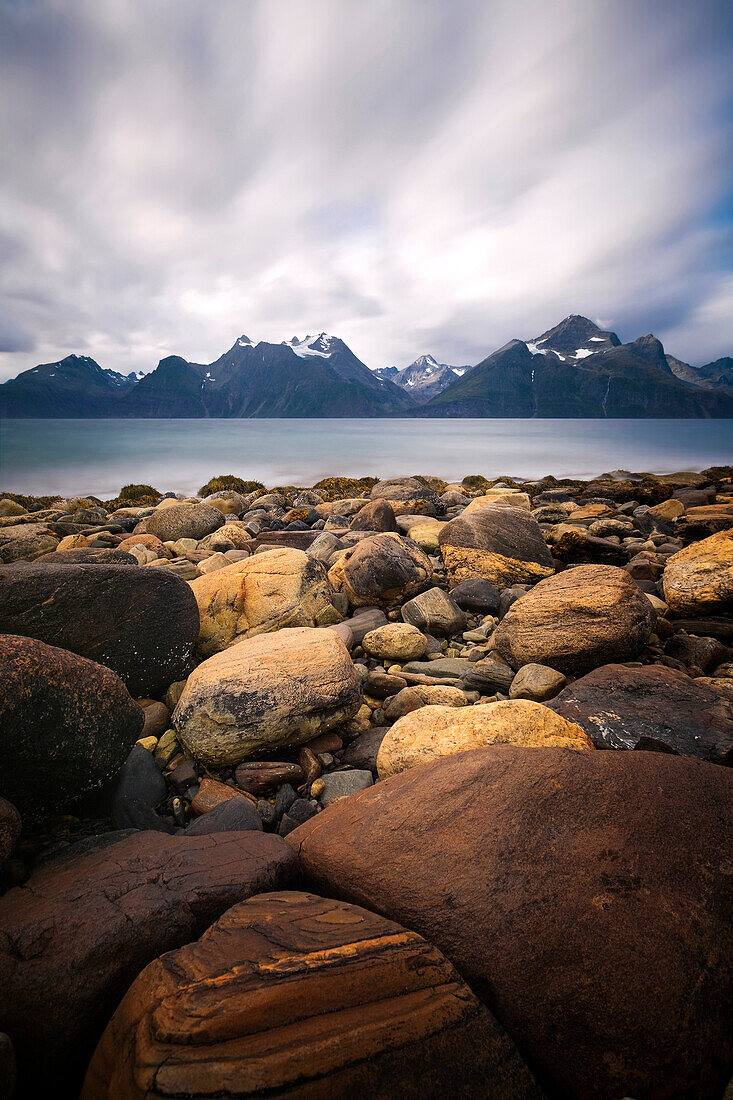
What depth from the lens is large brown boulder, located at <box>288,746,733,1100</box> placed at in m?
1.55

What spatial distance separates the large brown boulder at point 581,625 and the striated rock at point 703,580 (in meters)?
1.02

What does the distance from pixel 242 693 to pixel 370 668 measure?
1.88 m

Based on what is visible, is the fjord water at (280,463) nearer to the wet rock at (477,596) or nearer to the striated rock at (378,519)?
the striated rock at (378,519)

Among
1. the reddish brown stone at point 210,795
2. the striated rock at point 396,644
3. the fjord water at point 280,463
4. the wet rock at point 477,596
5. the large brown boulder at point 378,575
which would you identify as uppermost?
the fjord water at point 280,463

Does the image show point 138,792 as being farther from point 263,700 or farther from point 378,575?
point 378,575

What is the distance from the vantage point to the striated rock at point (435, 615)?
235 inches

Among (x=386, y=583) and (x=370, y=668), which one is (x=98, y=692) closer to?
(x=370, y=668)

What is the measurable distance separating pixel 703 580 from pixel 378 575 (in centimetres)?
415

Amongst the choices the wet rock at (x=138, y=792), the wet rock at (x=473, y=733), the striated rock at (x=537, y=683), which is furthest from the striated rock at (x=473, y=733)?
the wet rock at (x=138, y=792)

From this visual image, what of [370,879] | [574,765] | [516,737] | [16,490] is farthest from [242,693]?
[16,490]

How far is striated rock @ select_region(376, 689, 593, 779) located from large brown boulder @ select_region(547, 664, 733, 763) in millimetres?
323

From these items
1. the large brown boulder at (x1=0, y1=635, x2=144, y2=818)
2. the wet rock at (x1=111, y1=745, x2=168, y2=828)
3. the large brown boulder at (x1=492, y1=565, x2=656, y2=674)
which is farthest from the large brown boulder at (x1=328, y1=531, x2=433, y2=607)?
the large brown boulder at (x1=0, y1=635, x2=144, y2=818)

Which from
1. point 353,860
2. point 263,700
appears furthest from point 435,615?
point 353,860

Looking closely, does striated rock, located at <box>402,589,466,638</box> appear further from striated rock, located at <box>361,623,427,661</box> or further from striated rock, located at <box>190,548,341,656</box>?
striated rock, located at <box>190,548,341,656</box>
